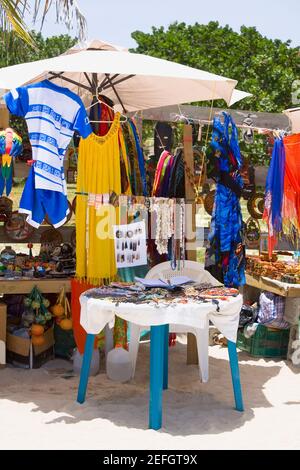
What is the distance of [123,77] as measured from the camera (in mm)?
4832

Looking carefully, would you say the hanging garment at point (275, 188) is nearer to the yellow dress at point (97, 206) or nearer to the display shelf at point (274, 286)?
the display shelf at point (274, 286)

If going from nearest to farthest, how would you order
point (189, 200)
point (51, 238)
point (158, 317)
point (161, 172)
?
1. point (158, 317)
2. point (189, 200)
3. point (161, 172)
4. point (51, 238)

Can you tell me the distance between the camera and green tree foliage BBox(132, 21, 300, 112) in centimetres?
1356

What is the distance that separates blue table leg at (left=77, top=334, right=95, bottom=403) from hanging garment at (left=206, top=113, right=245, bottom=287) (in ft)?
4.55

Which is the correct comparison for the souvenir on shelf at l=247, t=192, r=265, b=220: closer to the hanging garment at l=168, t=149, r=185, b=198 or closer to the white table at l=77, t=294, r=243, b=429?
the hanging garment at l=168, t=149, r=185, b=198

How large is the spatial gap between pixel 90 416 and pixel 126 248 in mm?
1255

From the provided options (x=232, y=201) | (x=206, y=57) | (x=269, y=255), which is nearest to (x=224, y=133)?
(x=232, y=201)

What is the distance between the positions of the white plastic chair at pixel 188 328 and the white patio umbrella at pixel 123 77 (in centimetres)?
126

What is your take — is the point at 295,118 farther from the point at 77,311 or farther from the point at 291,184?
the point at 77,311

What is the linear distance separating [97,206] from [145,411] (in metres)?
1.44

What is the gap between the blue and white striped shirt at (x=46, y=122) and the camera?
3.99 meters

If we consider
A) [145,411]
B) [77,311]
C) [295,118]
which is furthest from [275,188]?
[145,411]

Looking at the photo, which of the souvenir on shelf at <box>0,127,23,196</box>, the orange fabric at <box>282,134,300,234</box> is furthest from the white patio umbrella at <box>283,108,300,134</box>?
the souvenir on shelf at <box>0,127,23,196</box>

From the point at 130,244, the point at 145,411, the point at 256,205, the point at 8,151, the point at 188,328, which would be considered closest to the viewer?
the point at 145,411
